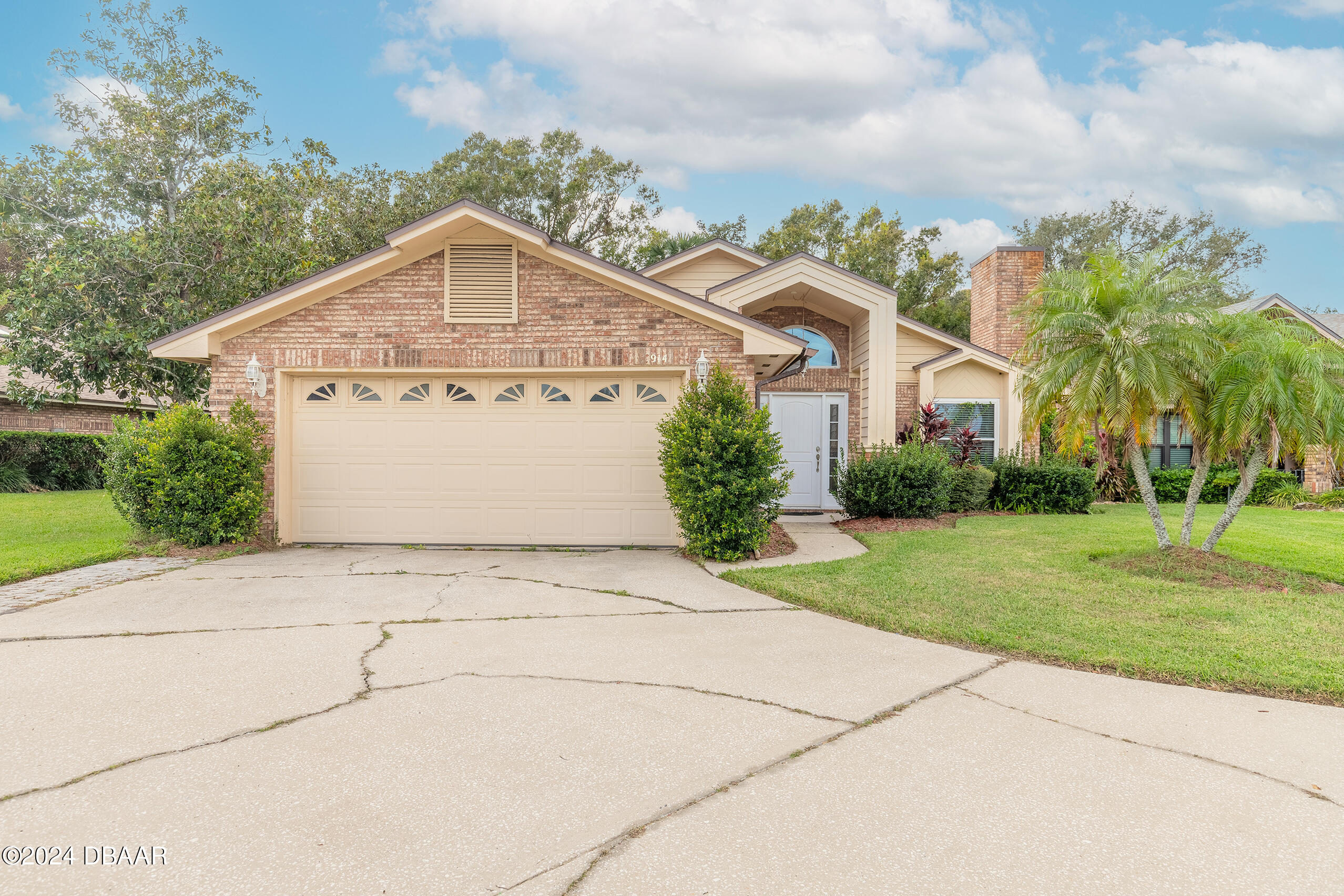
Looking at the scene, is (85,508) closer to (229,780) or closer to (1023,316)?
(229,780)

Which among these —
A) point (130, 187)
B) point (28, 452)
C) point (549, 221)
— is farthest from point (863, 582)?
point (549, 221)

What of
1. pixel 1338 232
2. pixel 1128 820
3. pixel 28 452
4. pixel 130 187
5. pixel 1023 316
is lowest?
pixel 1128 820

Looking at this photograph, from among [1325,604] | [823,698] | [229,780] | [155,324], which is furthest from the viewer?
[155,324]

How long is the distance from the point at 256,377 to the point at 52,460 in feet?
48.7

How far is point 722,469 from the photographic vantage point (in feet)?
27.9

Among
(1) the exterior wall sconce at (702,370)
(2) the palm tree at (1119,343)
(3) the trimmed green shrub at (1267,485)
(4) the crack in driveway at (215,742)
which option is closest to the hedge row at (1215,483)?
(3) the trimmed green shrub at (1267,485)

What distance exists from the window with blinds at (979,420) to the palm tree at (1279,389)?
23.7 feet

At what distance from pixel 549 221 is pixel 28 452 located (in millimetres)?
19132

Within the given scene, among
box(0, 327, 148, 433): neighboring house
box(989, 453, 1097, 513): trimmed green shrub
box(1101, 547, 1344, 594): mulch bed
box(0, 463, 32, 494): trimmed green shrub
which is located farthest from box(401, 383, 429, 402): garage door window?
box(0, 463, 32, 494): trimmed green shrub

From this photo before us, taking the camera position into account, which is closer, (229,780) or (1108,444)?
(229,780)

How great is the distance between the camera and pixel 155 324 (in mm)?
14227

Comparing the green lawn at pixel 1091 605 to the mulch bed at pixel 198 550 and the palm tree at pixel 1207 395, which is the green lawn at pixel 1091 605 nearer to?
the palm tree at pixel 1207 395

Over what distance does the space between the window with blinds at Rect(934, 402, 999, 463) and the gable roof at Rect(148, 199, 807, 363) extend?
21.4 feet

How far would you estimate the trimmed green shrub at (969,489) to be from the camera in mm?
13461
